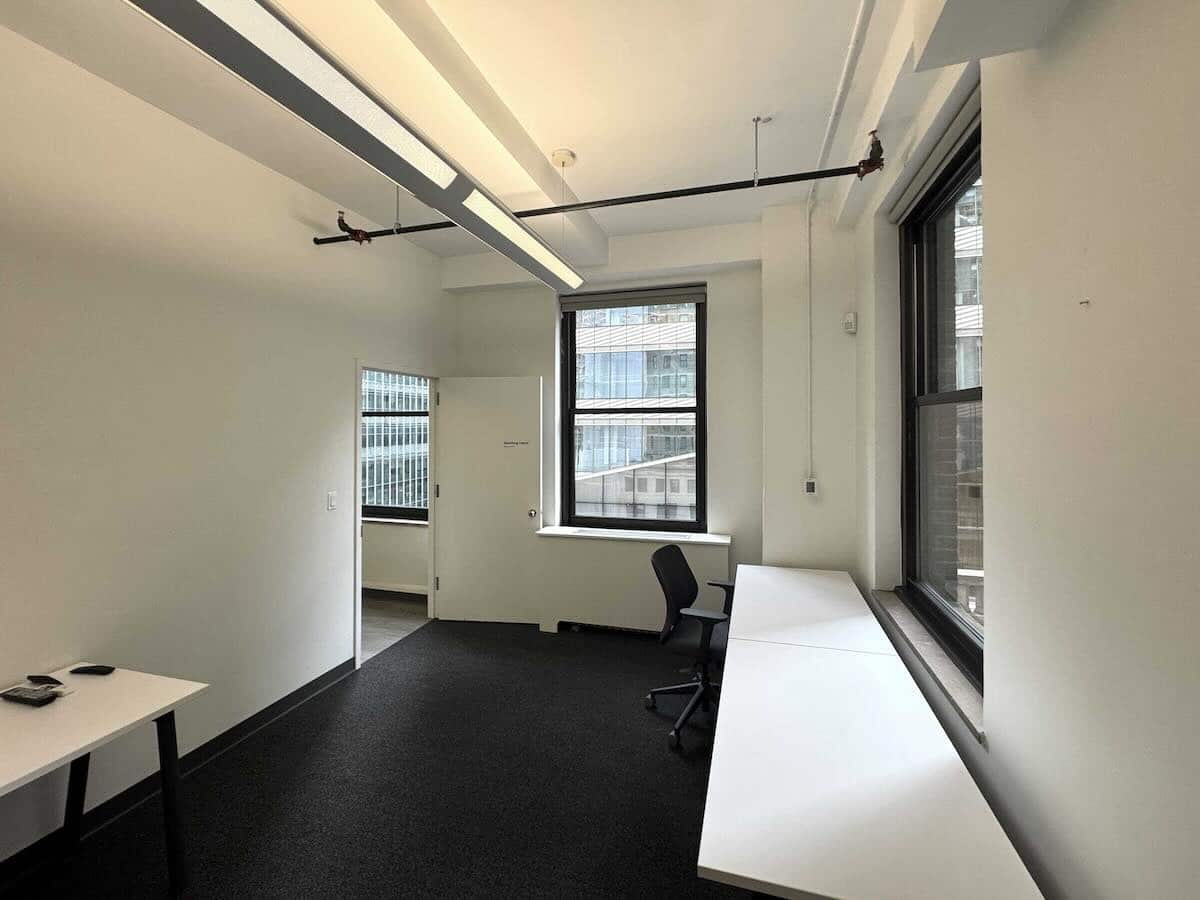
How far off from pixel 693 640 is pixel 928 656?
43.3 inches

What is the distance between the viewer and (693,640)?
270 cm

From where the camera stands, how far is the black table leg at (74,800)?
6.19 feet

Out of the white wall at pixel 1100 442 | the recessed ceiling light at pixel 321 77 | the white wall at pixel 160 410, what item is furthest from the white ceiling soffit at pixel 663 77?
the white wall at pixel 160 410

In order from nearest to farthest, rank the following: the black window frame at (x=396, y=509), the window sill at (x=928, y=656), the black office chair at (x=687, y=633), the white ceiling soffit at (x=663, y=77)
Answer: the window sill at (x=928, y=656)
the white ceiling soffit at (x=663, y=77)
the black office chair at (x=687, y=633)
the black window frame at (x=396, y=509)

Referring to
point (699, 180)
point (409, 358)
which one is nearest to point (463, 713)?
point (409, 358)

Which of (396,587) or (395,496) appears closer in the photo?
(396,587)

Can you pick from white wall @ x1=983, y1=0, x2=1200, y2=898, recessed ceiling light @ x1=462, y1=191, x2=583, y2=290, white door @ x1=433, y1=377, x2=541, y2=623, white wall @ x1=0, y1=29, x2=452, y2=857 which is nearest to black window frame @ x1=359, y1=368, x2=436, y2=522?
white door @ x1=433, y1=377, x2=541, y2=623

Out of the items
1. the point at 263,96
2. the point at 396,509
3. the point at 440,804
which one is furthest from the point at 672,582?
the point at 396,509

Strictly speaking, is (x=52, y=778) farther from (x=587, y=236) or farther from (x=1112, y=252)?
(x=587, y=236)

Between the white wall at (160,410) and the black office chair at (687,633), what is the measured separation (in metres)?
2.12

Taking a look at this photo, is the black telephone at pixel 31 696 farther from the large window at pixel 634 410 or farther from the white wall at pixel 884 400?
the white wall at pixel 884 400

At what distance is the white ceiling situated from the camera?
1.76 meters

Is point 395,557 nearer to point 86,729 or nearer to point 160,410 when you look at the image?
point 160,410

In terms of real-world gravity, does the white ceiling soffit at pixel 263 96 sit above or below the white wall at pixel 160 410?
above
